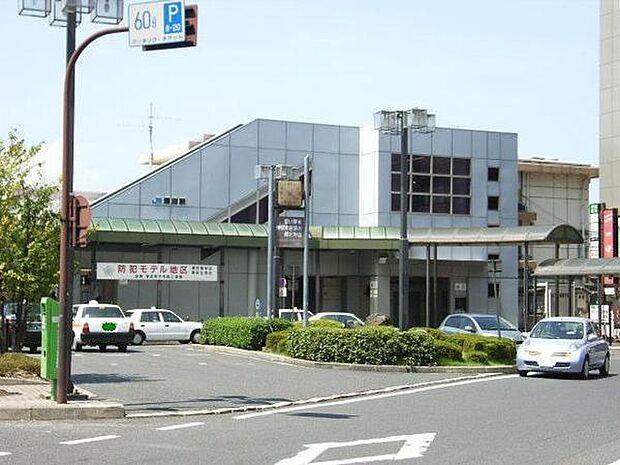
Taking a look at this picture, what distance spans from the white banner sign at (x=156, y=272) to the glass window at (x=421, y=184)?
13273mm

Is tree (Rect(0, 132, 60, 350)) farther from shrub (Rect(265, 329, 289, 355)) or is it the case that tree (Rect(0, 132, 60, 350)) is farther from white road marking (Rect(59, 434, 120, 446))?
shrub (Rect(265, 329, 289, 355))

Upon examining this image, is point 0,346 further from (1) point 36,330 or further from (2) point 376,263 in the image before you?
(2) point 376,263

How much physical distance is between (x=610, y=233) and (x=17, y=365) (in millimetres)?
40574

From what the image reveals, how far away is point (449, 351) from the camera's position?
87.5ft

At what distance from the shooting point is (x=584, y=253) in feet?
256

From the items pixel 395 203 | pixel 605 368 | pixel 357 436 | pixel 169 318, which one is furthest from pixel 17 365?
pixel 395 203

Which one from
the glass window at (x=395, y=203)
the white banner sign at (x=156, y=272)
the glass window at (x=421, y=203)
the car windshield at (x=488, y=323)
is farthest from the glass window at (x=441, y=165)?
the car windshield at (x=488, y=323)

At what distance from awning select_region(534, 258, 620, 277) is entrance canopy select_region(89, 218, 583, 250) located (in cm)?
150

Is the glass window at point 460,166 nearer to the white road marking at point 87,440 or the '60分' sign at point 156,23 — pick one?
the '60分' sign at point 156,23

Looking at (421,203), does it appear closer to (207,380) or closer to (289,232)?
(289,232)

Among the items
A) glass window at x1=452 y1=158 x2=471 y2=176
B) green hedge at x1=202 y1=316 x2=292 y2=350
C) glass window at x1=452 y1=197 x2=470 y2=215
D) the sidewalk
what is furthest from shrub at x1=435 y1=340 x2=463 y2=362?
glass window at x1=452 y1=158 x2=471 y2=176

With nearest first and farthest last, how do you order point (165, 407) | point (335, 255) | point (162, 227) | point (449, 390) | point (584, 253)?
point (165, 407) → point (449, 390) → point (162, 227) → point (335, 255) → point (584, 253)

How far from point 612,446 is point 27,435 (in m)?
7.18

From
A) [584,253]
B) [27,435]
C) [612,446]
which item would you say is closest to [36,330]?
[27,435]
